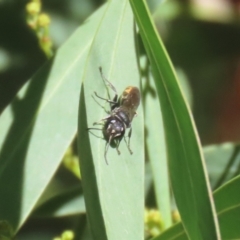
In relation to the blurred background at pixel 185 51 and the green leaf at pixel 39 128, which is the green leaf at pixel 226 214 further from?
the blurred background at pixel 185 51

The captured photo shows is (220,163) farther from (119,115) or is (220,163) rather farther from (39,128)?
(39,128)

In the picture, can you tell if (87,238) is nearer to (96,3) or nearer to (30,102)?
(30,102)

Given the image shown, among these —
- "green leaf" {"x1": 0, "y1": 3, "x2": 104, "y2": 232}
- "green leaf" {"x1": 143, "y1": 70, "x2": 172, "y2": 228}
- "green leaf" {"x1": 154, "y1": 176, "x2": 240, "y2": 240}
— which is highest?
"green leaf" {"x1": 0, "y1": 3, "x2": 104, "y2": 232}

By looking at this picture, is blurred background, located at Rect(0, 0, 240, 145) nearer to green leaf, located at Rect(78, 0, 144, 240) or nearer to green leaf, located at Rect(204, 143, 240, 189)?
green leaf, located at Rect(204, 143, 240, 189)

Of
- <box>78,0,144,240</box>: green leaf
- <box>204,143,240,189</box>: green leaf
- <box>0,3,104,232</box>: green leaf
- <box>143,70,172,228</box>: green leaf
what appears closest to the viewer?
<box>78,0,144,240</box>: green leaf

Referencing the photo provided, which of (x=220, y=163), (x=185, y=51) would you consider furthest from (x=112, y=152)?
(x=185, y=51)

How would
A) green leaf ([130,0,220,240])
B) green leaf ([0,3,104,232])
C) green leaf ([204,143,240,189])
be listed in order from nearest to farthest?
→ 1. green leaf ([130,0,220,240])
2. green leaf ([0,3,104,232])
3. green leaf ([204,143,240,189])

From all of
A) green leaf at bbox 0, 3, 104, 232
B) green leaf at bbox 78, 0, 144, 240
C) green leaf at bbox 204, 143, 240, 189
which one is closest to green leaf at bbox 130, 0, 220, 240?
green leaf at bbox 78, 0, 144, 240
